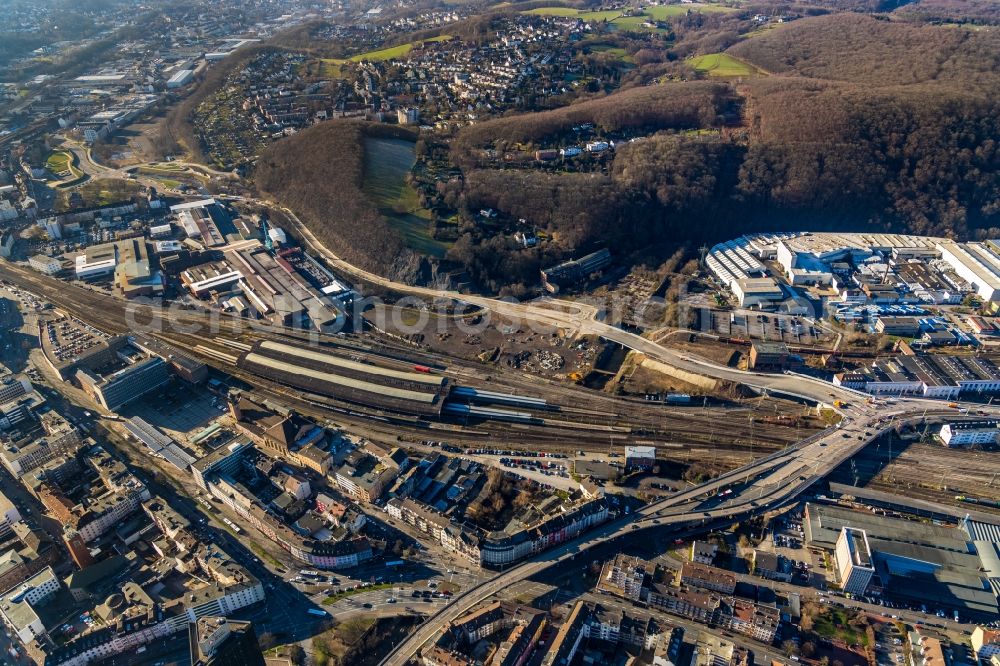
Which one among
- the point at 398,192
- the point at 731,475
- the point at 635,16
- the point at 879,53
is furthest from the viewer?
the point at 635,16

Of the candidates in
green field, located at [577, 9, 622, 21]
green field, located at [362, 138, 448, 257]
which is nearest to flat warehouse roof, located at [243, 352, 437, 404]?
green field, located at [362, 138, 448, 257]

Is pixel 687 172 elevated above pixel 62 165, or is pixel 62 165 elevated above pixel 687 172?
pixel 62 165

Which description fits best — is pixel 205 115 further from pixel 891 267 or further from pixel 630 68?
pixel 891 267

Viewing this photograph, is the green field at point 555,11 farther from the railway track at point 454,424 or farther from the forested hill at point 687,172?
the railway track at point 454,424

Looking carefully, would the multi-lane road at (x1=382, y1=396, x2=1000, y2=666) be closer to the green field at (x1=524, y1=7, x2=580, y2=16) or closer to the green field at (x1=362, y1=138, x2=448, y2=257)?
the green field at (x1=362, y1=138, x2=448, y2=257)

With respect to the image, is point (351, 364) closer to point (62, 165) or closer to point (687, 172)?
point (687, 172)

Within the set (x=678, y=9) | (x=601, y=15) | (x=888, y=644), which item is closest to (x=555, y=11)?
(x=601, y=15)

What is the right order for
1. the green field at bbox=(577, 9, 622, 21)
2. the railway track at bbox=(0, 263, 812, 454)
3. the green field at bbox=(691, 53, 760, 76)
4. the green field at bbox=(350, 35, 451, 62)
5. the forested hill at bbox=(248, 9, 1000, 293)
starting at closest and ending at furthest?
1. the railway track at bbox=(0, 263, 812, 454)
2. the forested hill at bbox=(248, 9, 1000, 293)
3. the green field at bbox=(691, 53, 760, 76)
4. the green field at bbox=(350, 35, 451, 62)
5. the green field at bbox=(577, 9, 622, 21)

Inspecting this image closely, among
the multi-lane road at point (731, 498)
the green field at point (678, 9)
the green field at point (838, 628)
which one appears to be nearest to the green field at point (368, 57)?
the green field at point (678, 9)
